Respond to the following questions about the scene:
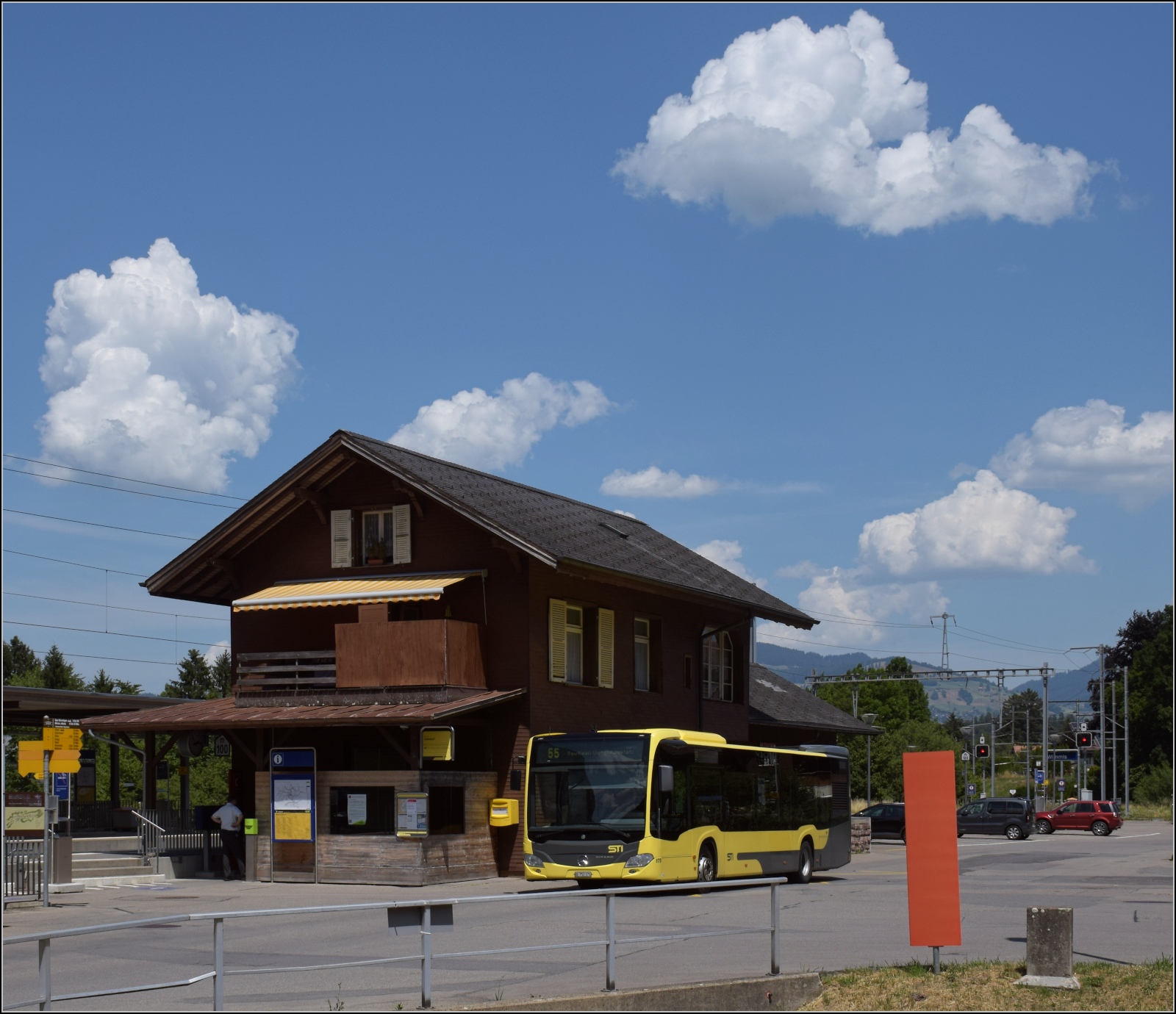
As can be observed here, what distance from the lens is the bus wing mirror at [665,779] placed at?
22.9 metres

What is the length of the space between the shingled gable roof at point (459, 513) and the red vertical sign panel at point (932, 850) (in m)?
16.6

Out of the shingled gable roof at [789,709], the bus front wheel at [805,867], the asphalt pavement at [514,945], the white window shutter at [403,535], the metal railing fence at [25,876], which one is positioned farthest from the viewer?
the shingled gable roof at [789,709]

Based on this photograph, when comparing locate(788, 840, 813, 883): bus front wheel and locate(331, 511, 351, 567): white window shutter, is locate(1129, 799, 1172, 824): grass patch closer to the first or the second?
locate(788, 840, 813, 883): bus front wheel

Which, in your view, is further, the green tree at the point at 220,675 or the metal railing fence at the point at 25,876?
the green tree at the point at 220,675

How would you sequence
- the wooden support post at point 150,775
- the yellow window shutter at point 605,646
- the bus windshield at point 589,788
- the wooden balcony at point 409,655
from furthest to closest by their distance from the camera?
the wooden support post at point 150,775 → the yellow window shutter at point 605,646 → the wooden balcony at point 409,655 → the bus windshield at point 589,788

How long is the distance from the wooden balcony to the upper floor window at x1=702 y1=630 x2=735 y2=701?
31.9 feet

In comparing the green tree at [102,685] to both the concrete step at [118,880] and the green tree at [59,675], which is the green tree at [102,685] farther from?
the concrete step at [118,880]

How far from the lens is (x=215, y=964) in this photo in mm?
→ 10016

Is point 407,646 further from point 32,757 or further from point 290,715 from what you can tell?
point 32,757

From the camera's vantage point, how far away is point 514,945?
11.7 metres

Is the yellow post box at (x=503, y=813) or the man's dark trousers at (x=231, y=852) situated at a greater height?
the yellow post box at (x=503, y=813)

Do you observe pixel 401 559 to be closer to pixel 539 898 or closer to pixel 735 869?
pixel 735 869

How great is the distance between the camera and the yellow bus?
22.8m

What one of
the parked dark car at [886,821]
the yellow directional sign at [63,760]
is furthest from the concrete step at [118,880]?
the parked dark car at [886,821]
